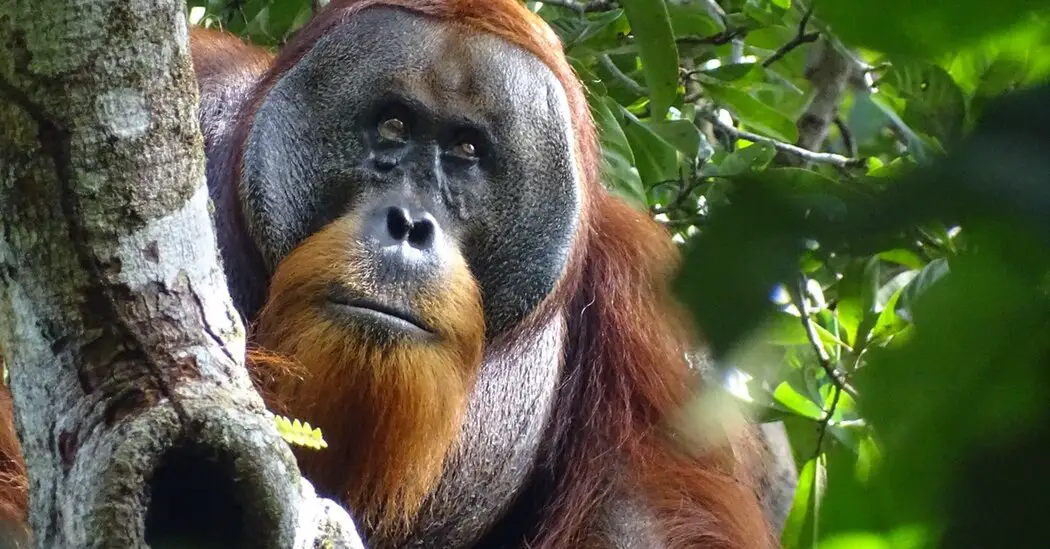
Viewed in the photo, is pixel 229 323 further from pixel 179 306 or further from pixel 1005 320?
pixel 1005 320

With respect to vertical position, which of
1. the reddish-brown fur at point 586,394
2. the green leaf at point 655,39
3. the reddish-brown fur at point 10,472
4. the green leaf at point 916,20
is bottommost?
the reddish-brown fur at point 586,394

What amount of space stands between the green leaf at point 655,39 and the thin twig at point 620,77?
561mm

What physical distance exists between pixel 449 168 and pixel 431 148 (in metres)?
0.06

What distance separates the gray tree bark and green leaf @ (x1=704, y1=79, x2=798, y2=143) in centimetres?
221

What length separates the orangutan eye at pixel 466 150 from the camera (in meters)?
2.50

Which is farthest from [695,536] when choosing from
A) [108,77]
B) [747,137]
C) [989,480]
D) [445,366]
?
[989,480]

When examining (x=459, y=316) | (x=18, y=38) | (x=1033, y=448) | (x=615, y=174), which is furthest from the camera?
(x=615, y=174)

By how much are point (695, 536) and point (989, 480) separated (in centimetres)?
250

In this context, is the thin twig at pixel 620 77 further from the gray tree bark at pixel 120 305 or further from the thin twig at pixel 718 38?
the gray tree bark at pixel 120 305

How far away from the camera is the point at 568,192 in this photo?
2.65m

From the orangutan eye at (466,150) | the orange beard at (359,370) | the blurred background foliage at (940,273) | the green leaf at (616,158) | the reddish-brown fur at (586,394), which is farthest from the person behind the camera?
the green leaf at (616,158)

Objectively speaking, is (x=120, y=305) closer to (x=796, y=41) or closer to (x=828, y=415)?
(x=828, y=415)

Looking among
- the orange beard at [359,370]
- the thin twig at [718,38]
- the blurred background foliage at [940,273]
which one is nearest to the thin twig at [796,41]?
the thin twig at [718,38]

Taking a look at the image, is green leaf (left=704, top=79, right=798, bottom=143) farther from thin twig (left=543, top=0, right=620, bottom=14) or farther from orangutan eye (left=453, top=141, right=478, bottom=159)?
orangutan eye (left=453, top=141, right=478, bottom=159)
